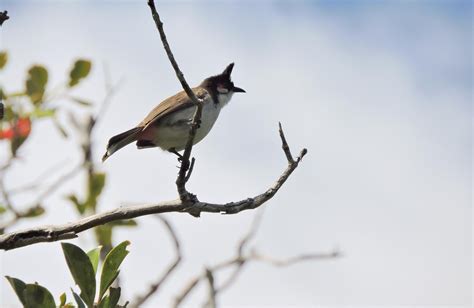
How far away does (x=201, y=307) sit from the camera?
11.4 ft

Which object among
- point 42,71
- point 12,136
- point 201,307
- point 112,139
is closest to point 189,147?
point 201,307

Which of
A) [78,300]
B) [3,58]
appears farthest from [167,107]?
[78,300]

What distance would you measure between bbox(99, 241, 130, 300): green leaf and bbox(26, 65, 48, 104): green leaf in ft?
5.81

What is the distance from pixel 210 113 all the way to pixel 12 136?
210cm

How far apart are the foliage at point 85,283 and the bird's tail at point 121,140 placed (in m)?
2.36

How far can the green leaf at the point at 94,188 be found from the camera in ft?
13.9

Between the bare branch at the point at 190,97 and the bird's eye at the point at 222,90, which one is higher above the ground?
the bird's eye at the point at 222,90

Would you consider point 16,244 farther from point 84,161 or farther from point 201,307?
point 84,161

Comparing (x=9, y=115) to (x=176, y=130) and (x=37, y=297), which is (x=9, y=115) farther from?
(x=37, y=297)

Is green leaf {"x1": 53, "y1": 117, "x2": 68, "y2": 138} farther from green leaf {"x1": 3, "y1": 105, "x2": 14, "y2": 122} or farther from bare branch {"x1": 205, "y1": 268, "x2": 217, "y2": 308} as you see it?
bare branch {"x1": 205, "y1": 268, "x2": 217, "y2": 308}

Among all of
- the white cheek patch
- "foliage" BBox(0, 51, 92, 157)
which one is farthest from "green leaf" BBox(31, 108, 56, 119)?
the white cheek patch

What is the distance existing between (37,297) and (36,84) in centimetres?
205

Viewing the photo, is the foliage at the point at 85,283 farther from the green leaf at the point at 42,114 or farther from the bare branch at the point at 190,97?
the green leaf at the point at 42,114

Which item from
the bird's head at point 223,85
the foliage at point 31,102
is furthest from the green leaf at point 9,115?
the bird's head at point 223,85
